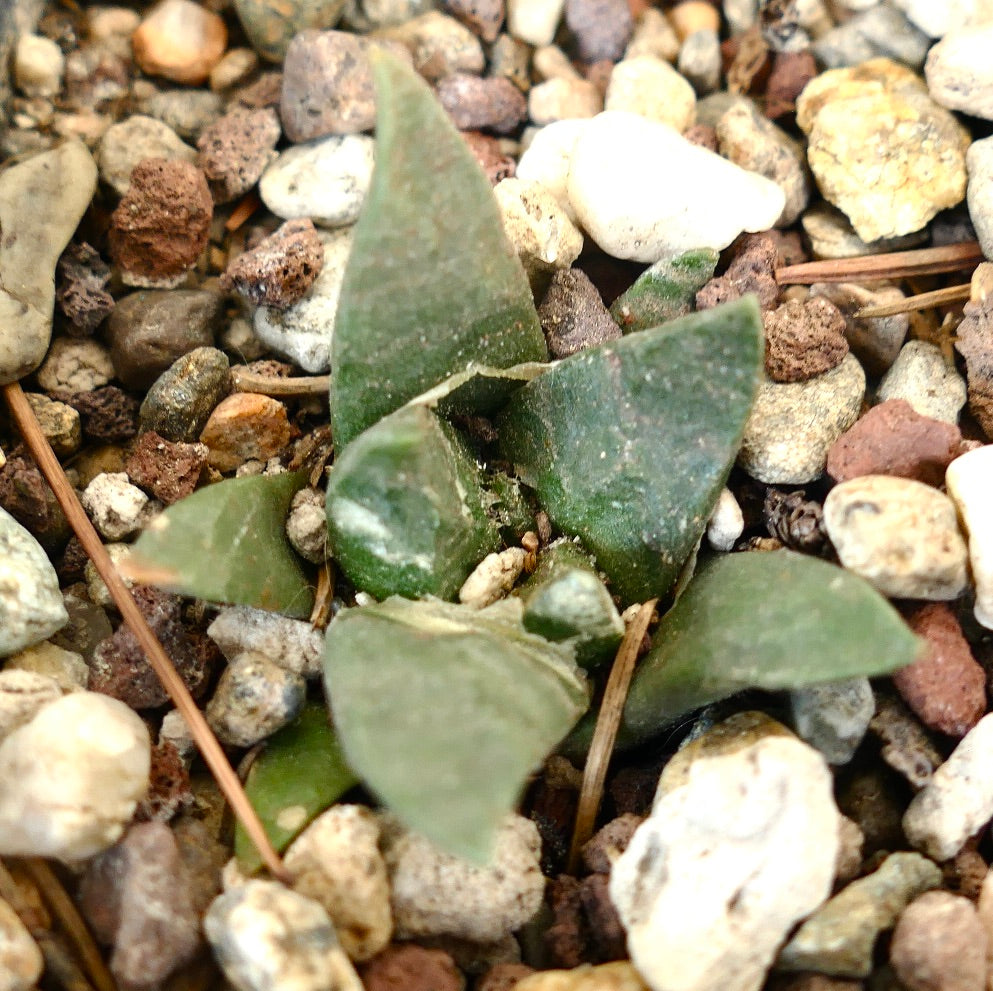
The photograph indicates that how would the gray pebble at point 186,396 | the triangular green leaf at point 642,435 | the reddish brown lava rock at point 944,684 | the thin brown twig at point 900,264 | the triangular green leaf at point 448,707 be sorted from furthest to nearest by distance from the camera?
the thin brown twig at point 900,264 → the gray pebble at point 186,396 → the reddish brown lava rock at point 944,684 → the triangular green leaf at point 642,435 → the triangular green leaf at point 448,707

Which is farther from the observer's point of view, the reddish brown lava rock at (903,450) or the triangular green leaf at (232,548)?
the reddish brown lava rock at (903,450)

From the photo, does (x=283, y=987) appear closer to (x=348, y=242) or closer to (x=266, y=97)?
(x=348, y=242)

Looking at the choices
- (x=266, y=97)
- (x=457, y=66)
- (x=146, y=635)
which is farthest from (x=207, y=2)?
(x=146, y=635)

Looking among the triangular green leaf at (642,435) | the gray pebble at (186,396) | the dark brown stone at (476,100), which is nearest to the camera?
the triangular green leaf at (642,435)

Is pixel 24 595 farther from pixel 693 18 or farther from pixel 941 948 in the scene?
pixel 693 18

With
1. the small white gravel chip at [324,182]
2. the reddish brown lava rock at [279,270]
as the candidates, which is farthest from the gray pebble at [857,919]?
the small white gravel chip at [324,182]

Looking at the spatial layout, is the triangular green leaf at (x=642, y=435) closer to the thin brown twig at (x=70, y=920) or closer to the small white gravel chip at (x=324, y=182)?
the small white gravel chip at (x=324, y=182)

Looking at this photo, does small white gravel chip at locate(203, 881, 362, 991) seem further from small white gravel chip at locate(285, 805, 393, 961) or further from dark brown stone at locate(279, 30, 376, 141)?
dark brown stone at locate(279, 30, 376, 141)

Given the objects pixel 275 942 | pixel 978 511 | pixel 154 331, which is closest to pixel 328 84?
pixel 154 331
